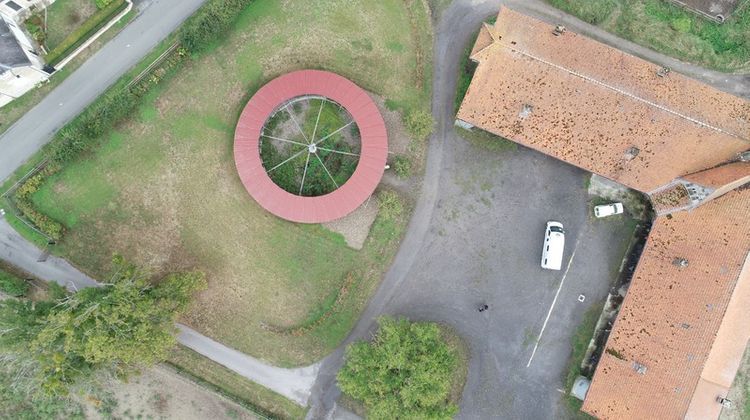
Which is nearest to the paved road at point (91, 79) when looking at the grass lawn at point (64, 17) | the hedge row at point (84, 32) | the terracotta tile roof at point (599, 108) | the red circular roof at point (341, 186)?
the hedge row at point (84, 32)

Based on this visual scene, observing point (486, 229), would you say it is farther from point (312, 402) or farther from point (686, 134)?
point (312, 402)

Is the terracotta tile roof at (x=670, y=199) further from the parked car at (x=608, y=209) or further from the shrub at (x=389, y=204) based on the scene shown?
the shrub at (x=389, y=204)

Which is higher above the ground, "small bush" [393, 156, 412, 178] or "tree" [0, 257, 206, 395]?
"small bush" [393, 156, 412, 178]

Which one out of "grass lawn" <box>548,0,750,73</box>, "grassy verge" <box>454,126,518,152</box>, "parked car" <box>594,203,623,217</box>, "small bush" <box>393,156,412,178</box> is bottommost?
"small bush" <box>393,156,412,178</box>

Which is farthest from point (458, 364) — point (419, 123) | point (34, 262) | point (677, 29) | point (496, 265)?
point (34, 262)

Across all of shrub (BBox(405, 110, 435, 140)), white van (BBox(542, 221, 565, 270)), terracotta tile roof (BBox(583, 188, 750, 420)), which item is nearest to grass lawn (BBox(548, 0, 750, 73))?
terracotta tile roof (BBox(583, 188, 750, 420))

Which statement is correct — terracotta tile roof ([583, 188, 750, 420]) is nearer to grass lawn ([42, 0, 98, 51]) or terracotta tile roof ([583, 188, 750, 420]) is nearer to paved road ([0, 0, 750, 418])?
paved road ([0, 0, 750, 418])
